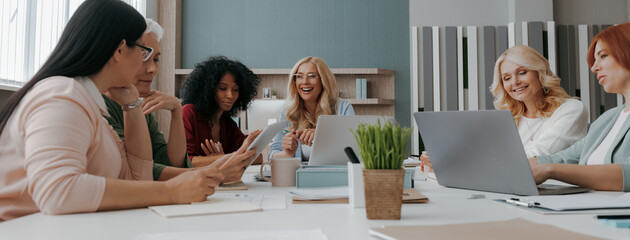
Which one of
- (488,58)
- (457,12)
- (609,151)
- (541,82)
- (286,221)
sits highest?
(457,12)

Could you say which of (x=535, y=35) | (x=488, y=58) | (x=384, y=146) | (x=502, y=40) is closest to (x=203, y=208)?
(x=384, y=146)

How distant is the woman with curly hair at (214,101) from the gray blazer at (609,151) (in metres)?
1.78

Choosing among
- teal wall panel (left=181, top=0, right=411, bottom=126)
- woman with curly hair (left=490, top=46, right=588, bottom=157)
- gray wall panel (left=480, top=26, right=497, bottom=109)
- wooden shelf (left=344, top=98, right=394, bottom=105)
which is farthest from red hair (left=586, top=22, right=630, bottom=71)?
teal wall panel (left=181, top=0, right=411, bottom=126)

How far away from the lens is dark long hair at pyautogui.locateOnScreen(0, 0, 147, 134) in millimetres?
1104

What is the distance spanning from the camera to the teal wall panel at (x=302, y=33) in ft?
17.2

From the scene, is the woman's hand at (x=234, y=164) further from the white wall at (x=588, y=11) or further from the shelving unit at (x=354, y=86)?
the white wall at (x=588, y=11)

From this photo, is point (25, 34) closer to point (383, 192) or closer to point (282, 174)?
point (282, 174)

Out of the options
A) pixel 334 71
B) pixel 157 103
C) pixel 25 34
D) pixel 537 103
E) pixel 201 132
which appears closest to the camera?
pixel 157 103

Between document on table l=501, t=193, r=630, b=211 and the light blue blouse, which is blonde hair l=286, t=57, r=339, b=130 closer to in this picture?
the light blue blouse

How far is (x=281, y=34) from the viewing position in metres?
5.29

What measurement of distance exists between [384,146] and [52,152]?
67cm

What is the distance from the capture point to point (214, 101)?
107 inches

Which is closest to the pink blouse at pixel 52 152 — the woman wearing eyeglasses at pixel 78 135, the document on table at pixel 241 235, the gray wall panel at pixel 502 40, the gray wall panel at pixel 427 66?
the woman wearing eyeglasses at pixel 78 135

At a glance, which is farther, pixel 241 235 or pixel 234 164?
pixel 234 164
